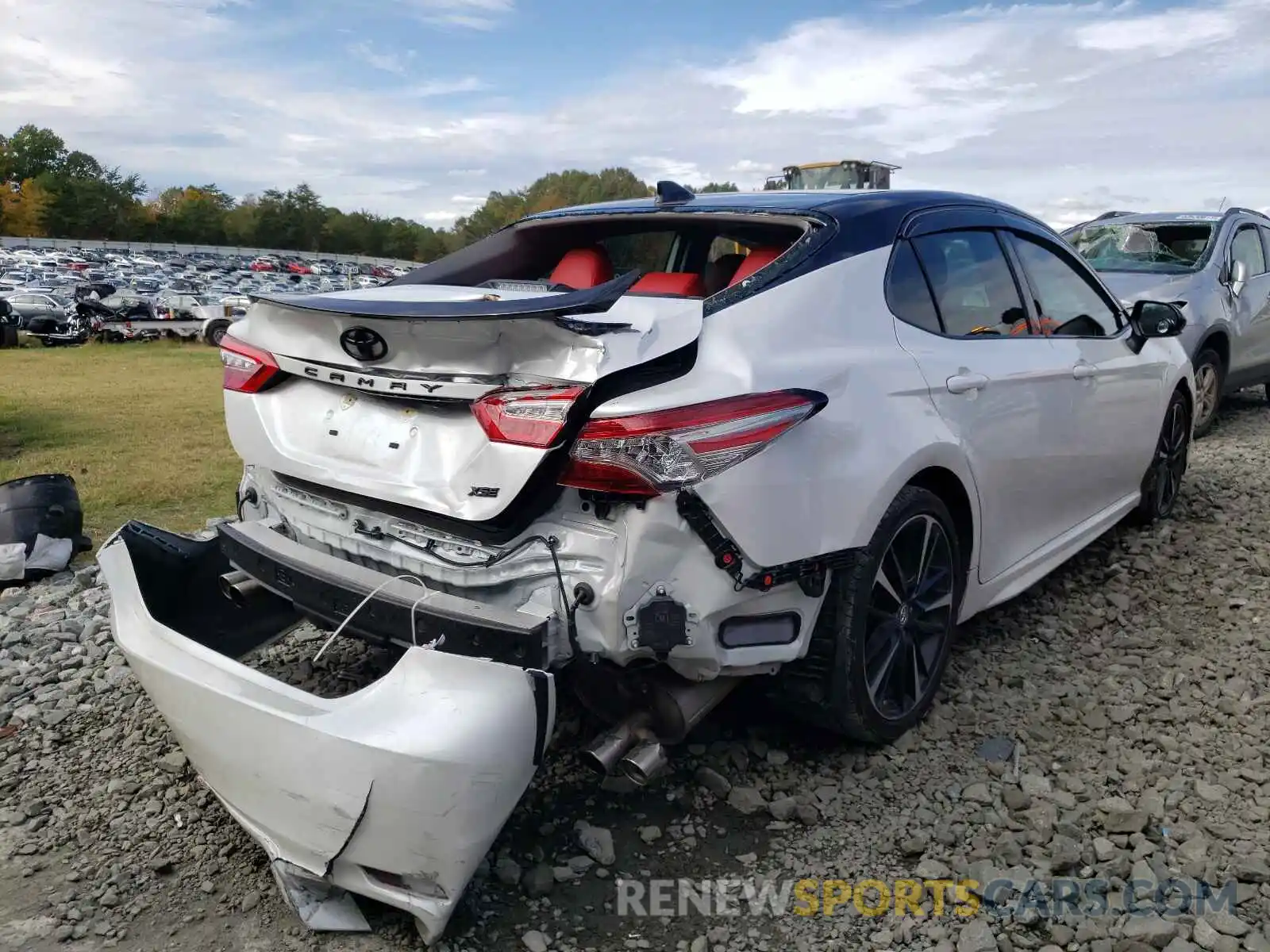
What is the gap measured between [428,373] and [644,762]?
1102 mm

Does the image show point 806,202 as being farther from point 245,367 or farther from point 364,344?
point 245,367

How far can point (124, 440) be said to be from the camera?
9.62 m

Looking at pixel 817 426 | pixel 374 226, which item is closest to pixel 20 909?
pixel 817 426

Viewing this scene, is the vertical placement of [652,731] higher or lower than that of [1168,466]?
lower

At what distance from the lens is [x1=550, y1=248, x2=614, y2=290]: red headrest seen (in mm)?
3676

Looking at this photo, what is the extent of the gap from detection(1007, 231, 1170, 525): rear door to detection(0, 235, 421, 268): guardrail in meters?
85.1

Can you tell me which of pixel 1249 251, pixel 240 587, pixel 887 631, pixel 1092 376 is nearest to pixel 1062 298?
pixel 1092 376

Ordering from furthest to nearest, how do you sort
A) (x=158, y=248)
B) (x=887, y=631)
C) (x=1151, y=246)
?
1. (x=158, y=248)
2. (x=1151, y=246)
3. (x=887, y=631)

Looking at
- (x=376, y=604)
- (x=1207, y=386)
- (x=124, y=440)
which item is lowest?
(x=124, y=440)

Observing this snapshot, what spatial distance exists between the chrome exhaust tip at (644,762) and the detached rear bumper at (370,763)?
344mm

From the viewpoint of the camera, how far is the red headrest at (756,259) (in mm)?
3168

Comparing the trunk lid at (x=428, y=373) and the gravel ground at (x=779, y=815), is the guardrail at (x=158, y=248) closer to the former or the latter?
the gravel ground at (x=779, y=815)

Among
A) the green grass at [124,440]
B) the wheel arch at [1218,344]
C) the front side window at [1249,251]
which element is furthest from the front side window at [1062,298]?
the green grass at [124,440]

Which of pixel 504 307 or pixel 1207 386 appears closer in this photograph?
pixel 504 307
